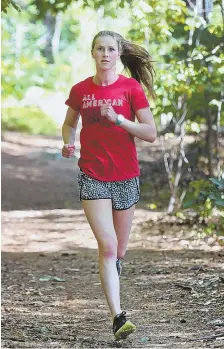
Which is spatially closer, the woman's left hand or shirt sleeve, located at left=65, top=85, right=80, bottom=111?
the woman's left hand

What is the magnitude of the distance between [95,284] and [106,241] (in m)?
2.57

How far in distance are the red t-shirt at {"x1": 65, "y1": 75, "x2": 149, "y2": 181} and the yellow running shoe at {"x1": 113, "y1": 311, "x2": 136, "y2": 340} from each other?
0.84 m

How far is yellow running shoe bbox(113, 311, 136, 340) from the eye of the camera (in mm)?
4406

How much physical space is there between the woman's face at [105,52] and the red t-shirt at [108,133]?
0.12 metres

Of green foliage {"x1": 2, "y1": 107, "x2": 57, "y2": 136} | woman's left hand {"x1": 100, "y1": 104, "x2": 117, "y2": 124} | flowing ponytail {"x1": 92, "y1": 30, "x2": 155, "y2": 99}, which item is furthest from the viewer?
green foliage {"x1": 2, "y1": 107, "x2": 57, "y2": 136}

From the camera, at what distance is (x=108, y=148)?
4551 mm

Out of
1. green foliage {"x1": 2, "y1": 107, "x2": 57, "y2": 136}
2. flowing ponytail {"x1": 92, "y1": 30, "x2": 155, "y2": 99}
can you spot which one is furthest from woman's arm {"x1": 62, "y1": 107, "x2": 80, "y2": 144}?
green foliage {"x1": 2, "y1": 107, "x2": 57, "y2": 136}

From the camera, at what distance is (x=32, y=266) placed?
8281mm

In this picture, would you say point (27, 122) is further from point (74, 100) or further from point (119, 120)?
point (119, 120)

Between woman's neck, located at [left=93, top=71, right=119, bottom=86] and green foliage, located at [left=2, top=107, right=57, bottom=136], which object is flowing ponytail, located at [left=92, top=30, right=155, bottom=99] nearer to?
woman's neck, located at [left=93, top=71, right=119, bottom=86]

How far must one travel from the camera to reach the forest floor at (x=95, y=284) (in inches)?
190

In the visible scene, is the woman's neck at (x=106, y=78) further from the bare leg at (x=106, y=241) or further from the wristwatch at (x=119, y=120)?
the bare leg at (x=106, y=241)

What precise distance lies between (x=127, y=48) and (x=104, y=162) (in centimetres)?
85

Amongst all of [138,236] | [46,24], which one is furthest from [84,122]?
[46,24]
